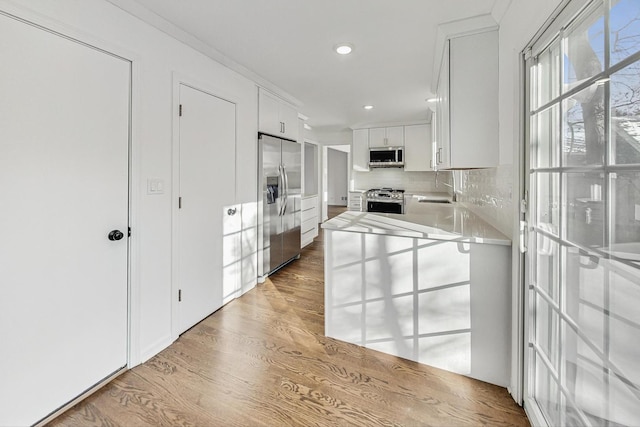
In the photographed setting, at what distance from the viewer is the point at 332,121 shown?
548cm

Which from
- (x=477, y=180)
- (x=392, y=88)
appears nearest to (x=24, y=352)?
(x=477, y=180)

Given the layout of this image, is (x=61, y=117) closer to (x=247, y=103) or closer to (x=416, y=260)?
(x=247, y=103)

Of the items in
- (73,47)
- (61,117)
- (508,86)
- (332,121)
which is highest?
(332,121)

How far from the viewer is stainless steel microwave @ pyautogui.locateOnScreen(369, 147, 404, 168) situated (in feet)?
18.1

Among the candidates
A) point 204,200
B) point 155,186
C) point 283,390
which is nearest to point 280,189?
point 204,200

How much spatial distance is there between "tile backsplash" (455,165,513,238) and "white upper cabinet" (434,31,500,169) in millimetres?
190

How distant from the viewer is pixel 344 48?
2.40 meters

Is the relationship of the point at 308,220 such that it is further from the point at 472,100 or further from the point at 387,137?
the point at 472,100

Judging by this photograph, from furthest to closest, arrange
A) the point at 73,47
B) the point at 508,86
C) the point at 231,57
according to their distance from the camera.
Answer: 1. the point at 231,57
2. the point at 508,86
3. the point at 73,47

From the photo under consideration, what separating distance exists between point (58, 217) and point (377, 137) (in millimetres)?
5251

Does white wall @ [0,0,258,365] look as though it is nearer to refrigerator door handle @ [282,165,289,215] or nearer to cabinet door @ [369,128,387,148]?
refrigerator door handle @ [282,165,289,215]

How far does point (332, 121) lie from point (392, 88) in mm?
2121

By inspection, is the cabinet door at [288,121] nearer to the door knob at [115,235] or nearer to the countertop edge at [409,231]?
the countertop edge at [409,231]

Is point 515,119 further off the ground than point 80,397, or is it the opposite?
point 515,119
